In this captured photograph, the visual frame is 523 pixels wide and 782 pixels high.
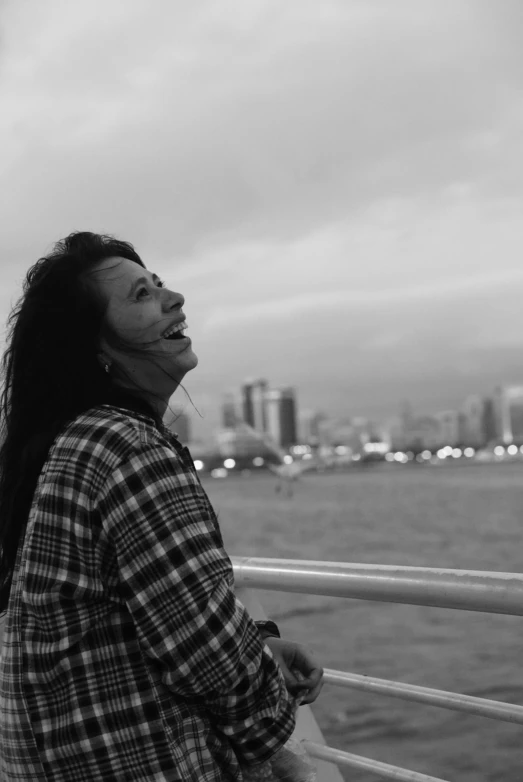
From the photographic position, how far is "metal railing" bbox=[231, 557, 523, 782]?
57.9 inches

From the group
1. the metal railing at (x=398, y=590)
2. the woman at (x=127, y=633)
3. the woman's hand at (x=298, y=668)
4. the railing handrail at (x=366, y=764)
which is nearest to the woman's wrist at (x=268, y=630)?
the woman's hand at (x=298, y=668)

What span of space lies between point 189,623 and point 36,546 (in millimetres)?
242

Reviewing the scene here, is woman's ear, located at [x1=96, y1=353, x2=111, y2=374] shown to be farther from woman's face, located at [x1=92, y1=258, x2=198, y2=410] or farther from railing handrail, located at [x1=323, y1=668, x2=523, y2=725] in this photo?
railing handrail, located at [x1=323, y1=668, x2=523, y2=725]

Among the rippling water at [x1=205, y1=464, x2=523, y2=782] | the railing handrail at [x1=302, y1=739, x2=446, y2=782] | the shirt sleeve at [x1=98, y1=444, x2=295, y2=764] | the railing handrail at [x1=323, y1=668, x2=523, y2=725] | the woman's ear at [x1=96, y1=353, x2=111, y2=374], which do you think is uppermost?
the woman's ear at [x1=96, y1=353, x2=111, y2=374]

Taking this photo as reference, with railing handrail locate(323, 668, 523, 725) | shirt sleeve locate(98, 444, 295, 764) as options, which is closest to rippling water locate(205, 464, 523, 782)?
shirt sleeve locate(98, 444, 295, 764)

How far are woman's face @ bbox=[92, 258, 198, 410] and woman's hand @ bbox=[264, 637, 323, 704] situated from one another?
443 mm

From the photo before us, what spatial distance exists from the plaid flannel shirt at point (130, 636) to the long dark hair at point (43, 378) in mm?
118

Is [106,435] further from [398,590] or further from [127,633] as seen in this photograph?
[398,590]

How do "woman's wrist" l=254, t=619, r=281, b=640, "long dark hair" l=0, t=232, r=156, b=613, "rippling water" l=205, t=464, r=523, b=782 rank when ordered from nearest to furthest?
"long dark hair" l=0, t=232, r=156, b=613
"woman's wrist" l=254, t=619, r=281, b=640
"rippling water" l=205, t=464, r=523, b=782

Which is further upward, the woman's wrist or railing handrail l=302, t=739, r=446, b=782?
the woman's wrist

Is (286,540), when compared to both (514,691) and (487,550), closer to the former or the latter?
(487,550)

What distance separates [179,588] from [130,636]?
0.35 feet

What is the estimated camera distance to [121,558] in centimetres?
109

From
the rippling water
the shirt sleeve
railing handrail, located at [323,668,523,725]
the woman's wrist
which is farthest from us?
the rippling water
